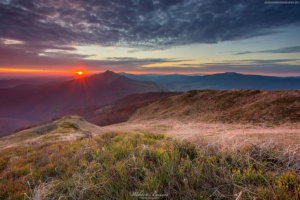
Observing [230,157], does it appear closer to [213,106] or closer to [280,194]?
[280,194]

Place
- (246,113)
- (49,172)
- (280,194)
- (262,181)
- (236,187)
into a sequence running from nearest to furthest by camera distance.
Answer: (280,194) → (236,187) → (262,181) → (49,172) → (246,113)

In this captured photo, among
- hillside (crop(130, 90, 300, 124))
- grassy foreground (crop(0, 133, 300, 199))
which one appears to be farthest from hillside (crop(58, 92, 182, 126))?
grassy foreground (crop(0, 133, 300, 199))

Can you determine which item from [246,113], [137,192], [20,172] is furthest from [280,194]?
[246,113]

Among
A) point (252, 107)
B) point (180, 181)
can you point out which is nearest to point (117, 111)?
point (252, 107)

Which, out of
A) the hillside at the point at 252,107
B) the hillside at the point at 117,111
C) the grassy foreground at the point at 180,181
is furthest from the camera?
the hillside at the point at 117,111

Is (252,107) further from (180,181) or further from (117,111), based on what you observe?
(117,111)

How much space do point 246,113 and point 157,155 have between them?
20578mm

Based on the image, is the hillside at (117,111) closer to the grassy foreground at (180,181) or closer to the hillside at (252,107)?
the hillside at (252,107)

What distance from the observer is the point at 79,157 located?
3.98 meters

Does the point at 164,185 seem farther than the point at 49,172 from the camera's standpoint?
No

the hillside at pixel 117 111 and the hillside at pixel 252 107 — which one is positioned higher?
the hillside at pixel 252 107

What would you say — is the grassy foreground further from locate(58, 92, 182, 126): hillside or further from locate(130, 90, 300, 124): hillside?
locate(58, 92, 182, 126): hillside

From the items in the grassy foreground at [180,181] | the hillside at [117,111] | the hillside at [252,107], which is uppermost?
the grassy foreground at [180,181]

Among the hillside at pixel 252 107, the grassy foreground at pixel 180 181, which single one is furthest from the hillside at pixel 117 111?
the grassy foreground at pixel 180 181
